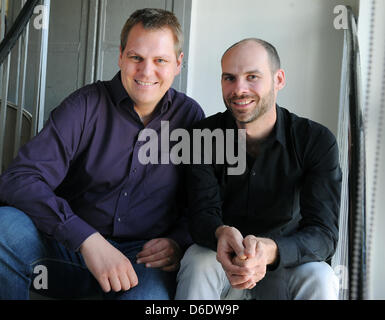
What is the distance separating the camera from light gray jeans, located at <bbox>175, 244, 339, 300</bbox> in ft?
4.06

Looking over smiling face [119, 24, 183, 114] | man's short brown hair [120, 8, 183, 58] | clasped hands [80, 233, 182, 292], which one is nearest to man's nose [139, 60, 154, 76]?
smiling face [119, 24, 183, 114]

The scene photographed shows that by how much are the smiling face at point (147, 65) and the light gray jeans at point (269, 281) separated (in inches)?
22.3

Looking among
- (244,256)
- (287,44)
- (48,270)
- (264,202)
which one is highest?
(287,44)

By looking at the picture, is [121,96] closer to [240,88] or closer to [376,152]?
[240,88]

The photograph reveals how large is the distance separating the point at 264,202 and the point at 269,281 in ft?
0.92

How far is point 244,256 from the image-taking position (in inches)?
45.6

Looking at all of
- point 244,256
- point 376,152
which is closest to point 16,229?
point 244,256

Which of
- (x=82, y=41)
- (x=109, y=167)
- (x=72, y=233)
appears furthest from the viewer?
(x=82, y=41)

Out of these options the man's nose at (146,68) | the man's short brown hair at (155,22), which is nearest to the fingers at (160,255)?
the man's nose at (146,68)

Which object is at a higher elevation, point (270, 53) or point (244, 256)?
point (270, 53)

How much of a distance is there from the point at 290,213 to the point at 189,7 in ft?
7.22

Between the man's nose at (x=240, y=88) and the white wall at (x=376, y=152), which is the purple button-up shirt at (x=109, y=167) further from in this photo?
the white wall at (x=376, y=152)

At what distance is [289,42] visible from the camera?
123 inches
